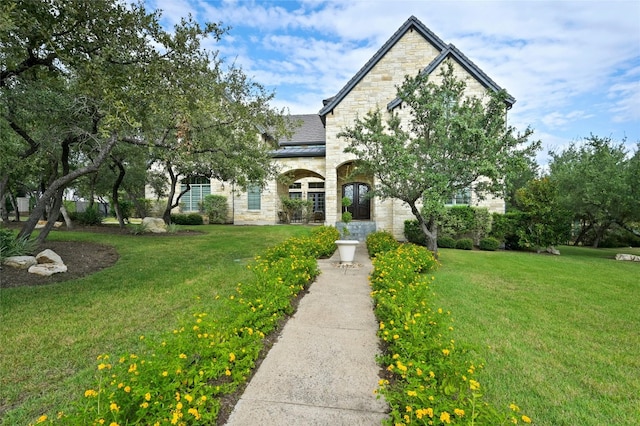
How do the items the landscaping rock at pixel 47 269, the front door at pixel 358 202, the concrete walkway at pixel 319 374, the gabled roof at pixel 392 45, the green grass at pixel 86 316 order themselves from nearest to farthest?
the concrete walkway at pixel 319 374 < the green grass at pixel 86 316 < the landscaping rock at pixel 47 269 < the gabled roof at pixel 392 45 < the front door at pixel 358 202

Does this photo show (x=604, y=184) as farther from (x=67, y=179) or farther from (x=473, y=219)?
(x=67, y=179)

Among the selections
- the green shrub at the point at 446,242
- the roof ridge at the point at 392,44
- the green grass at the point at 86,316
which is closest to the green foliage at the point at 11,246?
the green grass at the point at 86,316

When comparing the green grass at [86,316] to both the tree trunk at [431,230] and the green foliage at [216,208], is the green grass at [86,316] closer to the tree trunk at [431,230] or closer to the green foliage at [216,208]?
the tree trunk at [431,230]

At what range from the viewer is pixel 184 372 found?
2484 mm

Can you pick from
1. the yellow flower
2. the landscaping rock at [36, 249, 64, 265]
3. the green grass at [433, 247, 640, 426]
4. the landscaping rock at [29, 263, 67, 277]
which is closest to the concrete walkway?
the yellow flower

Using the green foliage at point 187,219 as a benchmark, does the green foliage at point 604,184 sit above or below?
above

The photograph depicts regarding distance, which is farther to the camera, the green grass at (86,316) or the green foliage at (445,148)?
the green foliage at (445,148)

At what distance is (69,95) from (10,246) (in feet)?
12.5

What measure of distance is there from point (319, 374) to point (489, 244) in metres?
12.6

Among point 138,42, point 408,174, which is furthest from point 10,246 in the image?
point 408,174

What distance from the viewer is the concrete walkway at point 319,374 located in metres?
2.53

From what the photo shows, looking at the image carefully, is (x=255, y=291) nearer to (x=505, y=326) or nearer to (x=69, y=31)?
(x=505, y=326)

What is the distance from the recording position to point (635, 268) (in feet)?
33.4

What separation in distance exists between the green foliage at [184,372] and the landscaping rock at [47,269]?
188 inches
